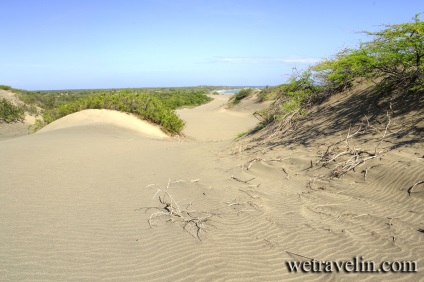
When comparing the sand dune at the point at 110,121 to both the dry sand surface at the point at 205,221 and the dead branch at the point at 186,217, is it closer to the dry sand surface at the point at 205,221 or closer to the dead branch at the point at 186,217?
the dry sand surface at the point at 205,221

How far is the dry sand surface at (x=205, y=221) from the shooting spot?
329 cm

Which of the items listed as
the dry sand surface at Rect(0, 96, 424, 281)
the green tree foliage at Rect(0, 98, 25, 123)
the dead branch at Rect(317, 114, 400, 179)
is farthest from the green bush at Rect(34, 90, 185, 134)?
the dead branch at Rect(317, 114, 400, 179)

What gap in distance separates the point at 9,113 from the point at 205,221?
2684cm

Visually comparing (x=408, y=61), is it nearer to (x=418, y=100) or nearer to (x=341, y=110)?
(x=418, y=100)

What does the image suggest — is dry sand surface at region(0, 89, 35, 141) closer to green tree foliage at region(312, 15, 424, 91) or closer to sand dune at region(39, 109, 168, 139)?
sand dune at region(39, 109, 168, 139)

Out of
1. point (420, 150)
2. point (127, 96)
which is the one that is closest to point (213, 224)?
point (420, 150)

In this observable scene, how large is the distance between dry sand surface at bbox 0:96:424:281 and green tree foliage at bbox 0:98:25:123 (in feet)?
69.0

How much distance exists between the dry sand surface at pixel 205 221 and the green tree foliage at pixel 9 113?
21.0 m

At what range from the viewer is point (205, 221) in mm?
4414

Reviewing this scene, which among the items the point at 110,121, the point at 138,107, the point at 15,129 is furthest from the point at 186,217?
the point at 15,129

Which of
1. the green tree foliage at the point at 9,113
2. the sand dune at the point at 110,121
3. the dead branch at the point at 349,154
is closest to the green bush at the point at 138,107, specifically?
the sand dune at the point at 110,121

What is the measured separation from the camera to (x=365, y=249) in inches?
138

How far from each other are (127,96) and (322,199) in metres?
16.3

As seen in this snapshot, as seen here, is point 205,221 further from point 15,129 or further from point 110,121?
point 15,129
